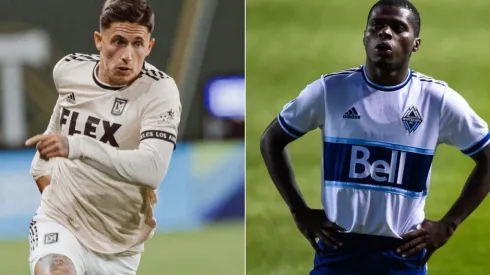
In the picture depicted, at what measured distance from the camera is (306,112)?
9.25 feet

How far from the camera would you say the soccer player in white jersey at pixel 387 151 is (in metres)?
2.77

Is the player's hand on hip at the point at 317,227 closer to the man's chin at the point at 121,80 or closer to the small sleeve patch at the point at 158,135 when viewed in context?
the small sleeve patch at the point at 158,135

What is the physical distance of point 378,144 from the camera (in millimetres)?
2771

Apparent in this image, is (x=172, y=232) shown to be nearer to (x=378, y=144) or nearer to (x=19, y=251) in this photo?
(x=19, y=251)

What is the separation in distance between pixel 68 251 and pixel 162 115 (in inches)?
20.2

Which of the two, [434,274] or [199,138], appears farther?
[199,138]

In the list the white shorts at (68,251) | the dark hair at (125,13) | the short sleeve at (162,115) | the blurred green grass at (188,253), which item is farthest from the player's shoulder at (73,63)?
the blurred green grass at (188,253)

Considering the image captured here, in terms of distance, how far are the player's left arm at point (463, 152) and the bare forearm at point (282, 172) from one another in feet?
1.18

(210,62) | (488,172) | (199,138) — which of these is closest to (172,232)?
(199,138)

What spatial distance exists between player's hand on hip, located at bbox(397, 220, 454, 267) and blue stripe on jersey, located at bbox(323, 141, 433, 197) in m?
0.11

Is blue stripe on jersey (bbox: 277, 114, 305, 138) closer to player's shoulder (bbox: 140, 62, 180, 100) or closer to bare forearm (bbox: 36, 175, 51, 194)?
player's shoulder (bbox: 140, 62, 180, 100)

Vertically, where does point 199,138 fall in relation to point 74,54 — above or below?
below

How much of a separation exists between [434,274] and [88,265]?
3.82 feet

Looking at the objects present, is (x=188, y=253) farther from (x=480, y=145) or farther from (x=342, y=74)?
(x=480, y=145)
